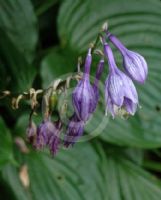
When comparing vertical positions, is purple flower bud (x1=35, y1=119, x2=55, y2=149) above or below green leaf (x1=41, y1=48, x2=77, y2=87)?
below


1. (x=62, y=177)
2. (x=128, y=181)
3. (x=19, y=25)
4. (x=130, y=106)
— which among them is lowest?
(x=128, y=181)

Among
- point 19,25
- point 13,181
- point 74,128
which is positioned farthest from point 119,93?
point 19,25

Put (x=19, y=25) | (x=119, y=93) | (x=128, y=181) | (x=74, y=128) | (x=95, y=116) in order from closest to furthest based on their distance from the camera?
(x=119, y=93) → (x=74, y=128) → (x=95, y=116) → (x=19, y=25) → (x=128, y=181)

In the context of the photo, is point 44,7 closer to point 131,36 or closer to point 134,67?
point 131,36

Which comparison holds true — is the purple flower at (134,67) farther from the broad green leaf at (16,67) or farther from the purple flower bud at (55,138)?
the broad green leaf at (16,67)

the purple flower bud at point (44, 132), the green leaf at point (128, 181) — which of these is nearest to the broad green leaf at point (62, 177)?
the green leaf at point (128, 181)

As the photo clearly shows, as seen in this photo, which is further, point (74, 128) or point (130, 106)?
point (74, 128)

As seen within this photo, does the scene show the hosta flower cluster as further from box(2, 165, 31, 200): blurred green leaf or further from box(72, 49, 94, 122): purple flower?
box(2, 165, 31, 200): blurred green leaf

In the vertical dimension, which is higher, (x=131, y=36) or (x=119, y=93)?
(x=131, y=36)

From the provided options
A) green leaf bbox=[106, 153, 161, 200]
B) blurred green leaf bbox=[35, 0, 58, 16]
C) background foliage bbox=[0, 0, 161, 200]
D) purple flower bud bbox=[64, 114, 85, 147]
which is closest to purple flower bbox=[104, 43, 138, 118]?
purple flower bud bbox=[64, 114, 85, 147]
